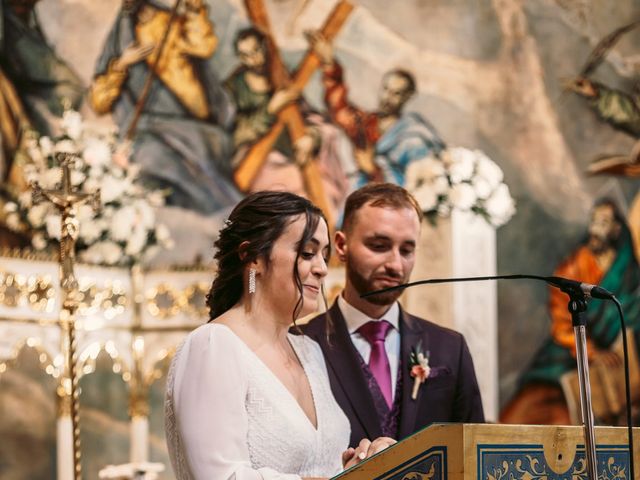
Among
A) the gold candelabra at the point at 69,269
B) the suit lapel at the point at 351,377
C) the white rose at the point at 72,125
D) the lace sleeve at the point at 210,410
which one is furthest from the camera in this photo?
the white rose at the point at 72,125

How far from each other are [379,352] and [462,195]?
9.60 ft

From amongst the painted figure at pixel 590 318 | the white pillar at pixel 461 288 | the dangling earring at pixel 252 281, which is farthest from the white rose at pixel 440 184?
the dangling earring at pixel 252 281

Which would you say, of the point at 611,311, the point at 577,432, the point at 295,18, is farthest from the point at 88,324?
the point at 577,432

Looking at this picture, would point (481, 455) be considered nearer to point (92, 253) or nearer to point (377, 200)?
point (377, 200)

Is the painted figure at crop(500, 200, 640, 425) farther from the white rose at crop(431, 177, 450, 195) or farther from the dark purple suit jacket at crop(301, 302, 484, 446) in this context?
the dark purple suit jacket at crop(301, 302, 484, 446)

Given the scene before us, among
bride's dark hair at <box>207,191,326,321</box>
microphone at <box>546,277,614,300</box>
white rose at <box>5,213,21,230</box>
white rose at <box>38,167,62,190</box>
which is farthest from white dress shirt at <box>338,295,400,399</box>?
white rose at <box>5,213,21,230</box>

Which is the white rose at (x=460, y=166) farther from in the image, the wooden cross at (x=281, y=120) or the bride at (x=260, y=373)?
the bride at (x=260, y=373)

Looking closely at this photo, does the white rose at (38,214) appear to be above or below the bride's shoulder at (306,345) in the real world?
above

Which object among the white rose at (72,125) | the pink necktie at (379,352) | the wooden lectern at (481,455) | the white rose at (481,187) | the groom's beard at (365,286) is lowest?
the wooden lectern at (481,455)

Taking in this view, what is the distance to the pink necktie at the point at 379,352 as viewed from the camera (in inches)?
153

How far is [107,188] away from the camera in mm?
7316

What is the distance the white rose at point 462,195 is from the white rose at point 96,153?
7.16 ft

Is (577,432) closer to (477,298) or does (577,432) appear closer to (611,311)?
(477,298)

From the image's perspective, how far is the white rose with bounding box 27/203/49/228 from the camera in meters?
7.38
